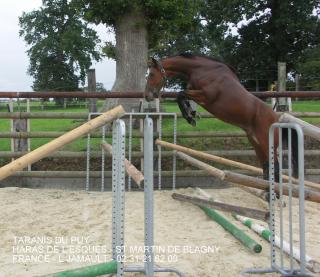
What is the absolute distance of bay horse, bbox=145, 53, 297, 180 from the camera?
4430 mm

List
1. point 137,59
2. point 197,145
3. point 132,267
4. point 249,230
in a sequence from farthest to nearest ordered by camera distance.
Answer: point 137,59 → point 197,145 → point 249,230 → point 132,267

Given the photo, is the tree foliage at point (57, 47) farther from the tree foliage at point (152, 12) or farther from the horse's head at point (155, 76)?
the horse's head at point (155, 76)

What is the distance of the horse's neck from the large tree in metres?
3.53

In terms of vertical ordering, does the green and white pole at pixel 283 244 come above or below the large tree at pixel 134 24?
below

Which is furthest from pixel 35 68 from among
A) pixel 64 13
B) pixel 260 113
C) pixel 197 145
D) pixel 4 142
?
pixel 260 113

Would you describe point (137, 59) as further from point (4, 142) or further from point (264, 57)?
point (264, 57)

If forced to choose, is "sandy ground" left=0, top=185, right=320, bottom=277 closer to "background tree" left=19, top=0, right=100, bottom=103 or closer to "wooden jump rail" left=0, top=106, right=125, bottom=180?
"wooden jump rail" left=0, top=106, right=125, bottom=180

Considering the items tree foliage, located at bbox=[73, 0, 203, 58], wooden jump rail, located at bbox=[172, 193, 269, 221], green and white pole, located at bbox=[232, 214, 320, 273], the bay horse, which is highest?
tree foliage, located at bbox=[73, 0, 203, 58]

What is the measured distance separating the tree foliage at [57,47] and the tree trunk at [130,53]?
26716mm

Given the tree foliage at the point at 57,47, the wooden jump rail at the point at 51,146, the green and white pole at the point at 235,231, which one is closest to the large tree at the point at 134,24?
the green and white pole at the point at 235,231

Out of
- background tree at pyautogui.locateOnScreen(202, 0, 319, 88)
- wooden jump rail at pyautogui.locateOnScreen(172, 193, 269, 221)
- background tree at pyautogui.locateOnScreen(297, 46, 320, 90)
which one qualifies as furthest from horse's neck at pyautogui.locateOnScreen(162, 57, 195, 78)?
background tree at pyautogui.locateOnScreen(202, 0, 319, 88)

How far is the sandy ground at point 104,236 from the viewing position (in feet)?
10.5

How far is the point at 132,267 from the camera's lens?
3008 mm

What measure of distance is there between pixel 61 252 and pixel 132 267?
0.70 m
